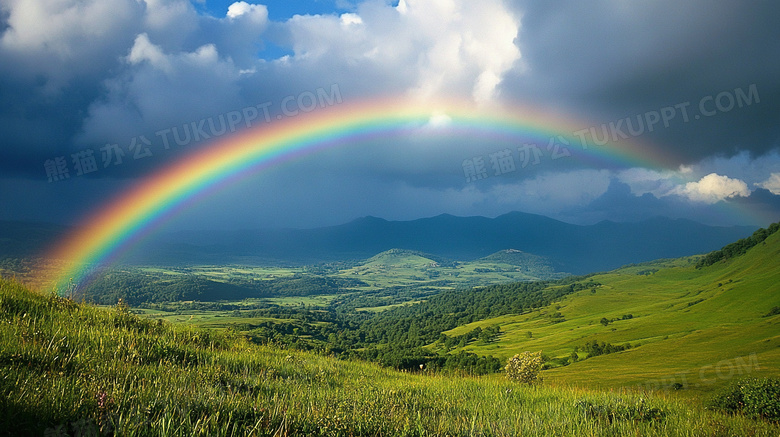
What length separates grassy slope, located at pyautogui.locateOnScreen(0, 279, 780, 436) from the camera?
3.87 metres

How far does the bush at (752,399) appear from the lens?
8.86 meters

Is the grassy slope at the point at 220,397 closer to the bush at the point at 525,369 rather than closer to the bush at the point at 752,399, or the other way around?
the bush at the point at 752,399

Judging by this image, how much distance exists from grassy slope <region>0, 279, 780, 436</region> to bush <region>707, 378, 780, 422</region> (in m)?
2.31

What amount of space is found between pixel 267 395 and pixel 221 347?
4602mm

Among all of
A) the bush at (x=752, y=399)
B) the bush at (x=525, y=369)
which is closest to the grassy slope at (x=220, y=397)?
the bush at (x=752, y=399)

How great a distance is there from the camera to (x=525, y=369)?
42.0 ft

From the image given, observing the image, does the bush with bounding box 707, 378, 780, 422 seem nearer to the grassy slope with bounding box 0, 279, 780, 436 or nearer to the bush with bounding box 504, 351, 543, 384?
the grassy slope with bounding box 0, 279, 780, 436

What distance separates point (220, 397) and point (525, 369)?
1061 centimetres

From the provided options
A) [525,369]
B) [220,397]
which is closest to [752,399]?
[525,369]

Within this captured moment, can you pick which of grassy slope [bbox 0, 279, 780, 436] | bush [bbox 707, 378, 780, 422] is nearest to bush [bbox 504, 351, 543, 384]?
grassy slope [bbox 0, 279, 780, 436]

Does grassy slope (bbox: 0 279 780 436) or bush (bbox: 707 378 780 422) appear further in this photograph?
bush (bbox: 707 378 780 422)

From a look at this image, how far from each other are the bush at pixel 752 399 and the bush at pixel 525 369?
448 cm

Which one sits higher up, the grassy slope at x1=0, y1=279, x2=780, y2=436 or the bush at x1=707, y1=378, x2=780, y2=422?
the grassy slope at x1=0, y1=279, x2=780, y2=436

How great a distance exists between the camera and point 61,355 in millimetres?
5406
